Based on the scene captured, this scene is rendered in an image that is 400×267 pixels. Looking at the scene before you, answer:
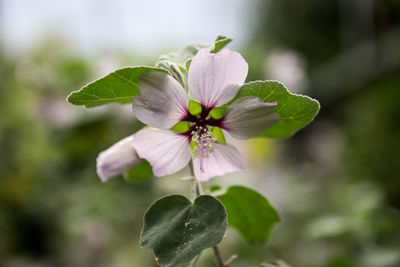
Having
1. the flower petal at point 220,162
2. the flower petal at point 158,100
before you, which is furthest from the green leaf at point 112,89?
the flower petal at point 220,162

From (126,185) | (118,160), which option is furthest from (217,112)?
(126,185)

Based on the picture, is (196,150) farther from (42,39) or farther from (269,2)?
(269,2)

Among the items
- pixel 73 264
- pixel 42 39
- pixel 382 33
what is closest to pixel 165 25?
pixel 42 39

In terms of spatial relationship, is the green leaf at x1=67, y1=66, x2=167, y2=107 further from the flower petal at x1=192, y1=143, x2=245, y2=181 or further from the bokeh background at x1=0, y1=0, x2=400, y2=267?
the bokeh background at x1=0, y1=0, x2=400, y2=267

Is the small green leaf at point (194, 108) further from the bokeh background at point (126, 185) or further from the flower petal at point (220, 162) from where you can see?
the bokeh background at point (126, 185)

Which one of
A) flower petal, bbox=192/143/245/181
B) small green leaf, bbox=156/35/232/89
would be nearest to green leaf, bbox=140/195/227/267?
flower petal, bbox=192/143/245/181

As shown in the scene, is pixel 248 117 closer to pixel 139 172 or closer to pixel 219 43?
pixel 219 43
